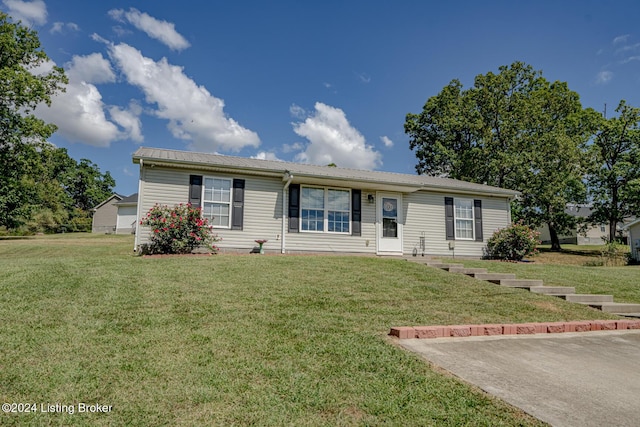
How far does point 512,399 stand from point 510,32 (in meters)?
11.6

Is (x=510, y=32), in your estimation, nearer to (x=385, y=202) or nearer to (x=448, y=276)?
(x=385, y=202)

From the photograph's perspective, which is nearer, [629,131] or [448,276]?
[448,276]

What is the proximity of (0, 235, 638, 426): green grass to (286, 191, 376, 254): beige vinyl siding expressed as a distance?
4498 millimetres

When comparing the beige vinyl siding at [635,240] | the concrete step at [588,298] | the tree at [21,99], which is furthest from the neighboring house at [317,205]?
the tree at [21,99]

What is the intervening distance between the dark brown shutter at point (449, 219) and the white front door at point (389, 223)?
6.45 feet

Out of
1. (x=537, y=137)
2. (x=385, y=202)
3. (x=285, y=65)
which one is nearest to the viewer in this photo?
(x=385, y=202)

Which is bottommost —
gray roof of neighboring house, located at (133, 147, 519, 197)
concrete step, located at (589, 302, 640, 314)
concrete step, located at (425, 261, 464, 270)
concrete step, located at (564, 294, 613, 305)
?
concrete step, located at (589, 302, 640, 314)

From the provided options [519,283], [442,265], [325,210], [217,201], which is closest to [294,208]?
[325,210]

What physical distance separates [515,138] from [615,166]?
21.6ft

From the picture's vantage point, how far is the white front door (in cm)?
1243

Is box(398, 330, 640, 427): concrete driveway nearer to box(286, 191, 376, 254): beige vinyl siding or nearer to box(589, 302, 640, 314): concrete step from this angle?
box(589, 302, 640, 314): concrete step

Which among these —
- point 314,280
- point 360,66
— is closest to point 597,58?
point 360,66

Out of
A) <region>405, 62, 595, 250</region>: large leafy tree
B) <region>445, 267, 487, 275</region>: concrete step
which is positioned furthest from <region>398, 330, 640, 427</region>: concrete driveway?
<region>405, 62, 595, 250</region>: large leafy tree

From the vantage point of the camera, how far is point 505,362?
331 cm
